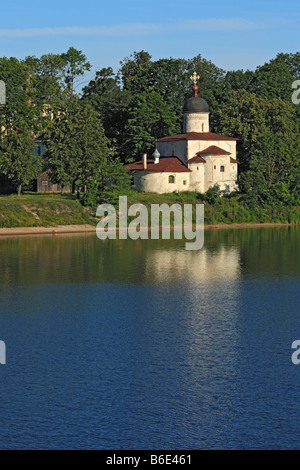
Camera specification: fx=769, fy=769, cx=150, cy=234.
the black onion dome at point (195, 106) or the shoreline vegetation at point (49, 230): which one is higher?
the black onion dome at point (195, 106)

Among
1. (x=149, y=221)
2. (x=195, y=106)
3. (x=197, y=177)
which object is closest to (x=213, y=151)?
(x=197, y=177)

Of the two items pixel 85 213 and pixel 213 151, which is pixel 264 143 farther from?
pixel 85 213

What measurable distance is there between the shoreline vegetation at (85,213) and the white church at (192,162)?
3.07m

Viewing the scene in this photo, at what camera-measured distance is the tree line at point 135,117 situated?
10138 cm

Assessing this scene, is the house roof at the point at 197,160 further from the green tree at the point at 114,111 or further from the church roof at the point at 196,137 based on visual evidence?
the green tree at the point at 114,111

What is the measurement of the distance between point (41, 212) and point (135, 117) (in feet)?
111

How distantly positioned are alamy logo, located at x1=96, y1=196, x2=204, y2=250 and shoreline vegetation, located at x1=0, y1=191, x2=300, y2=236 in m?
0.94

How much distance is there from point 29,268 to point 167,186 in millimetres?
48671

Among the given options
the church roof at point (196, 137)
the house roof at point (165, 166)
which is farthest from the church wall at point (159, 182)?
the church roof at point (196, 137)

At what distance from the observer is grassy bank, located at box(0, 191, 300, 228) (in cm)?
9131

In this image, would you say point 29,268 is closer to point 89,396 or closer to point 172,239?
point 172,239

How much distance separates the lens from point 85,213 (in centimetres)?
9588

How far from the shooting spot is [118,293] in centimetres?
5091

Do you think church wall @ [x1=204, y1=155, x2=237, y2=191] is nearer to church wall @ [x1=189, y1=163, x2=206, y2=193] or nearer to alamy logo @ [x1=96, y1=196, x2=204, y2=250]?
church wall @ [x1=189, y1=163, x2=206, y2=193]
